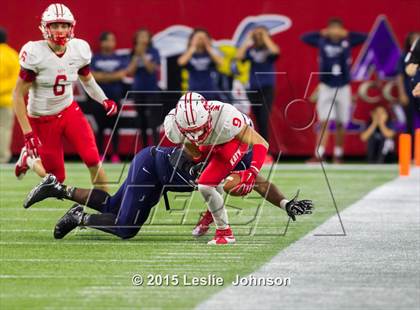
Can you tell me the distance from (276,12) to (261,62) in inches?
42.7

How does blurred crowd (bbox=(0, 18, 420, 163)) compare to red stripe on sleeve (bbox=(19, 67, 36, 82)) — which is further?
blurred crowd (bbox=(0, 18, 420, 163))

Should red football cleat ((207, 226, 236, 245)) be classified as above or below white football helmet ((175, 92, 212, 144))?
below

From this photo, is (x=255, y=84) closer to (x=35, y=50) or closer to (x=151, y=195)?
(x=35, y=50)

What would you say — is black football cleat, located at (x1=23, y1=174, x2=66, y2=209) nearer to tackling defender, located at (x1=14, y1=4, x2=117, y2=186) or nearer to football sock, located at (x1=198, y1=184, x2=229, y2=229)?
tackling defender, located at (x1=14, y1=4, x2=117, y2=186)

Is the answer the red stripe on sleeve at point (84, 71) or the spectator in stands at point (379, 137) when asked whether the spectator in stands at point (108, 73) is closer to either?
the spectator in stands at point (379, 137)

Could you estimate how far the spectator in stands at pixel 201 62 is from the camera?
1703cm

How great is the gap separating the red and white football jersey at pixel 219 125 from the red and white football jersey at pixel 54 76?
84.8 inches

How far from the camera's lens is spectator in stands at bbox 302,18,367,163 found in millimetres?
17297

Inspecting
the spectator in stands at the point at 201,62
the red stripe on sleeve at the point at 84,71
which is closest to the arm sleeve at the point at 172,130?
the red stripe on sleeve at the point at 84,71

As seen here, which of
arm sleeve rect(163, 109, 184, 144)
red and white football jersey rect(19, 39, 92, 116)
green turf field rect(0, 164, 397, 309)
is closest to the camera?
green turf field rect(0, 164, 397, 309)

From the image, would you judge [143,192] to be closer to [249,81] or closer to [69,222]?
[69,222]

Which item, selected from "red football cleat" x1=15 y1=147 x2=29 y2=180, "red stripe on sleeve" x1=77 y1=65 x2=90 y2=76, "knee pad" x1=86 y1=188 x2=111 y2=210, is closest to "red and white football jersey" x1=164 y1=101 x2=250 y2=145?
"knee pad" x1=86 y1=188 x2=111 y2=210

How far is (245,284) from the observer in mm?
6805

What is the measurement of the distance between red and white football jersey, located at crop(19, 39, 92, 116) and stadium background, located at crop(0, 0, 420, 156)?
7.54 m
